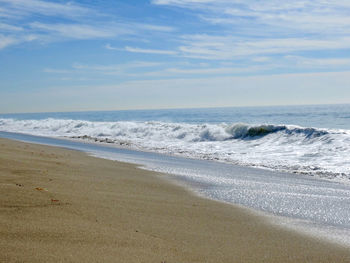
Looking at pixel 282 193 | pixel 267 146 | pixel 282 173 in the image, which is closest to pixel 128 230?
pixel 282 193

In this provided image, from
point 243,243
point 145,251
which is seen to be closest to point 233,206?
point 243,243

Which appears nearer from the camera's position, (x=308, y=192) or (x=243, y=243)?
(x=243, y=243)

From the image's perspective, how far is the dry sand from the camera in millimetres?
2792

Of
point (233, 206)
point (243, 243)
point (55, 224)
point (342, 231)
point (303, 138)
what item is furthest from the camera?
point (303, 138)

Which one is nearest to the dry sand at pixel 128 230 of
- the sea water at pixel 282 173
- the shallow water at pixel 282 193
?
the shallow water at pixel 282 193

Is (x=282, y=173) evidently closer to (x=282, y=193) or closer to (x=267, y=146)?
(x=282, y=193)

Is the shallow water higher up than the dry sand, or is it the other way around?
the dry sand

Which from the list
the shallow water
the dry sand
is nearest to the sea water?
the shallow water

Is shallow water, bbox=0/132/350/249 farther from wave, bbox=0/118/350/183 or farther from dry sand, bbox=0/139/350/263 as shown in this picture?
wave, bbox=0/118/350/183

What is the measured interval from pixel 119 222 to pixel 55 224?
64 centimetres

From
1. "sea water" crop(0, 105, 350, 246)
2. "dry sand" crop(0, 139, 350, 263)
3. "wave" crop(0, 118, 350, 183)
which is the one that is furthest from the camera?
"wave" crop(0, 118, 350, 183)

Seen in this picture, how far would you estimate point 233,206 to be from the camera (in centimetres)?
509

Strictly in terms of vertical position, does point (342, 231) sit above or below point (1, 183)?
below

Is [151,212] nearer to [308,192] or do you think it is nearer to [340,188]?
[308,192]
